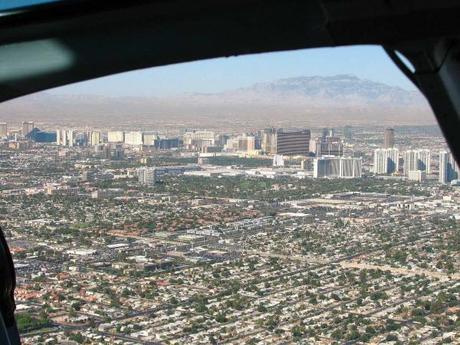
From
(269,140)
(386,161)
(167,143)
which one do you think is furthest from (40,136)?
(386,161)

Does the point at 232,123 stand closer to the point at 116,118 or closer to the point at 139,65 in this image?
the point at 116,118

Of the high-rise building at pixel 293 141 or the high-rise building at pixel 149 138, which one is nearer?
the high-rise building at pixel 293 141

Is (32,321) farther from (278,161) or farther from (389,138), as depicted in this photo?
(278,161)

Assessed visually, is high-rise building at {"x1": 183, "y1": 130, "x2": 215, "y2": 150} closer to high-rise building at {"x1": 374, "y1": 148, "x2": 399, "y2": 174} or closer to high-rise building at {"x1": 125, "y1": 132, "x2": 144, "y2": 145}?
high-rise building at {"x1": 125, "y1": 132, "x2": 144, "y2": 145}

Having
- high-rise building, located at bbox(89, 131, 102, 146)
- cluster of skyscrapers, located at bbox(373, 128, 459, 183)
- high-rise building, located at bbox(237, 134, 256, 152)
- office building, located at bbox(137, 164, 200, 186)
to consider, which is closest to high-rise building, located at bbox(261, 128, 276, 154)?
high-rise building, located at bbox(237, 134, 256, 152)

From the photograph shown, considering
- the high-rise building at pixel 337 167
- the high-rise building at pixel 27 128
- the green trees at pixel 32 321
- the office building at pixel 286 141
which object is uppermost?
the high-rise building at pixel 27 128

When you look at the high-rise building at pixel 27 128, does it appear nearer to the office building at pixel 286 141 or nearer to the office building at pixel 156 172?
the office building at pixel 156 172

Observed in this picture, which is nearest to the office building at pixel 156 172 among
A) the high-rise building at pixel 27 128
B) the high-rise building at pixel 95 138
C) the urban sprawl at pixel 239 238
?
the urban sprawl at pixel 239 238
